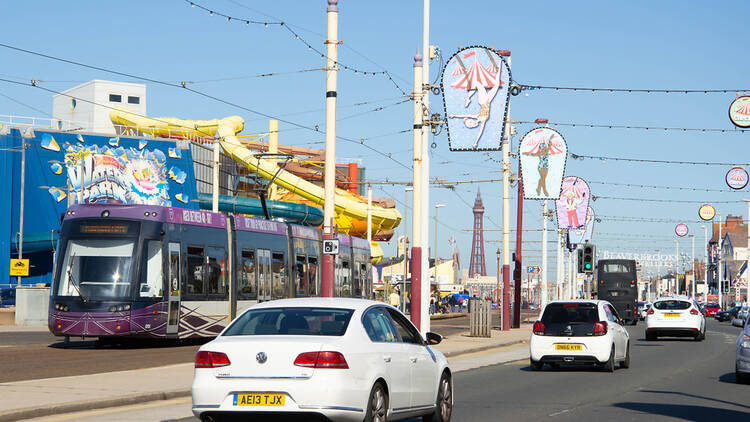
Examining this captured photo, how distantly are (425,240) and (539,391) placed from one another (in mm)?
11599

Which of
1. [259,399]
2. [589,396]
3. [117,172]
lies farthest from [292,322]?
[117,172]

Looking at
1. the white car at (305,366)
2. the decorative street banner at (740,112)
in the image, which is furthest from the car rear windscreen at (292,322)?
the decorative street banner at (740,112)

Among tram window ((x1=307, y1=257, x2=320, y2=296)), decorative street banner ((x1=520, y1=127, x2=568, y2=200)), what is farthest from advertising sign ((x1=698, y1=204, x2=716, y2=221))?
tram window ((x1=307, y1=257, x2=320, y2=296))

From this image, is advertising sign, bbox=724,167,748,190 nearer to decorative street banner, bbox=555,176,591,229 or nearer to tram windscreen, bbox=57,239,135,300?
decorative street banner, bbox=555,176,591,229

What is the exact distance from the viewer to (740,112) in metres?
40.8

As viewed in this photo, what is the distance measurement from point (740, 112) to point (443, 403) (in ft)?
103

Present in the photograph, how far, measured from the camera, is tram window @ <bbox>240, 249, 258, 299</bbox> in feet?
100

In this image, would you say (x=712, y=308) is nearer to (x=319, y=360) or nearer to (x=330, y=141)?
(x=330, y=141)

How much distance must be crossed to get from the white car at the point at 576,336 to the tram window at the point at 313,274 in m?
12.9

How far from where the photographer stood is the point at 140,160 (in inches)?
2859

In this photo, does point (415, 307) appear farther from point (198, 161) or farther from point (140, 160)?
point (198, 161)

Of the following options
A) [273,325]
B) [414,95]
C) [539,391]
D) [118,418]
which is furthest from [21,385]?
[414,95]

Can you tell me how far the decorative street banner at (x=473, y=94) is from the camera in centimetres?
2973

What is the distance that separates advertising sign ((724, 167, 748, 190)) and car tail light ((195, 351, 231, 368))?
54684mm
